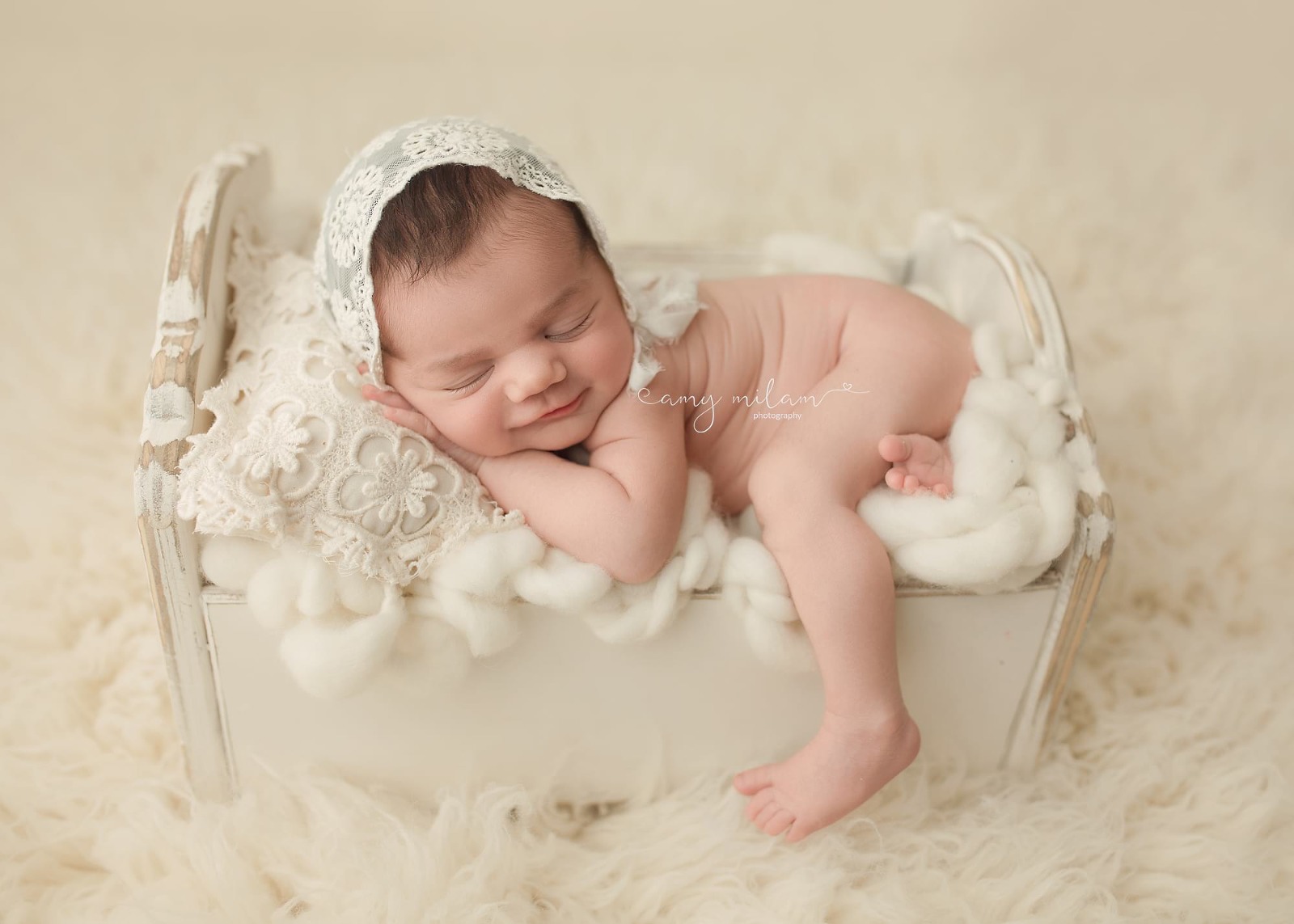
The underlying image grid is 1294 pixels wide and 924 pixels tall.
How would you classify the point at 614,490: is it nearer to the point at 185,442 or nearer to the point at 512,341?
the point at 512,341

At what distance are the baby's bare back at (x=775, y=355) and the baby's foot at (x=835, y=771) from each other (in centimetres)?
28

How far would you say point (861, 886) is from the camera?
3.52ft

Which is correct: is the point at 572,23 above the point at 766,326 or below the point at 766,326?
above

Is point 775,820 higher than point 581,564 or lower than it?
lower

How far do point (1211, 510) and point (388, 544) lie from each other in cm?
118

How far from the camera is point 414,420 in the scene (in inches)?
41.3

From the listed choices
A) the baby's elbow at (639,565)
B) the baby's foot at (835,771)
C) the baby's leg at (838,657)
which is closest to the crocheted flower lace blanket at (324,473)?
the baby's elbow at (639,565)

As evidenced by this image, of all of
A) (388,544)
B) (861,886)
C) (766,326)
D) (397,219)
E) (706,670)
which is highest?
(397,219)

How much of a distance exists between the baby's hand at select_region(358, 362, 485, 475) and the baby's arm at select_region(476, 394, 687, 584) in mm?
18

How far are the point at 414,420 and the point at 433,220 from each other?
0.20 m

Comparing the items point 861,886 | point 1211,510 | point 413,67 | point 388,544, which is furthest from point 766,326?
point 413,67

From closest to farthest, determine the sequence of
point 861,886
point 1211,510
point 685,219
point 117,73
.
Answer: point 861,886
point 1211,510
point 685,219
point 117,73

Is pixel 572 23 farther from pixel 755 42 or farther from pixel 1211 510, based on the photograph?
pixel 1211 510
